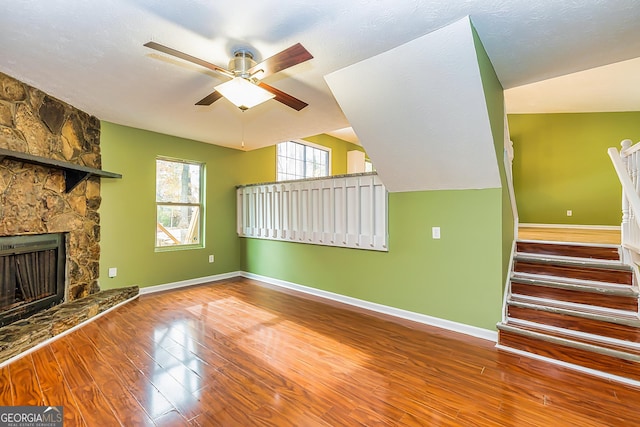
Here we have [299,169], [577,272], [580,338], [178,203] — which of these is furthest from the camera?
[299,169]

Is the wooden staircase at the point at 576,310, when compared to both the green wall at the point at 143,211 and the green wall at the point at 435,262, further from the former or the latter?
the green wall at the point at 143,211

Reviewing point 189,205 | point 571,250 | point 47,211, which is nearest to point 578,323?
point 571,250

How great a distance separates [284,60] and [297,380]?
2.15m

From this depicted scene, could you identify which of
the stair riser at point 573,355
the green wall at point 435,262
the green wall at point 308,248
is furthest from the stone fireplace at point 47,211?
the stair riser at point 573,355

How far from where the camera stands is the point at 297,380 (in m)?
2.05

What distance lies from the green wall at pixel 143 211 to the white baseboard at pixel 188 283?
0.06m

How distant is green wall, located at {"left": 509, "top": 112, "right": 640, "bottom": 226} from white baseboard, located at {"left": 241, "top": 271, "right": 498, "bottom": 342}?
437 centimetres

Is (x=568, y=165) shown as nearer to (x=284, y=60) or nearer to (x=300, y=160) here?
(x=300, y=160)

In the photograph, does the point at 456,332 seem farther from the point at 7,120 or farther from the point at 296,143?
the point at 296,143

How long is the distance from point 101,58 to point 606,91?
663 centimetres

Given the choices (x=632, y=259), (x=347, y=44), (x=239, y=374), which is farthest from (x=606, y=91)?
(x=239, y=374)

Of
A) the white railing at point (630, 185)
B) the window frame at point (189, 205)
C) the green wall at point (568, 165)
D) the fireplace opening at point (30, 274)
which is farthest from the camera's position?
the green wall at point (568, 165)

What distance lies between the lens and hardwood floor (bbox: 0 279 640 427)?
170cm

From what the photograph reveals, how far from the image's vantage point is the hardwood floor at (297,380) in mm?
1695
